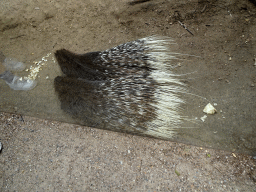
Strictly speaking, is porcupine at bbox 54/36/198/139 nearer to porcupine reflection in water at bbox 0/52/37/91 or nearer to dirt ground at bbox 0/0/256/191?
dirt ground at bbox 0/0/256/191

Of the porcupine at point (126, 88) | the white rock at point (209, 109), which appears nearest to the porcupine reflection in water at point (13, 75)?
the porcupine at point (126, 88)

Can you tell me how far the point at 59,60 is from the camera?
69.2 inches

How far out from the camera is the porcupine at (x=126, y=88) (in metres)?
1.45

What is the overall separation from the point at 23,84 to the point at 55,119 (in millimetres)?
526

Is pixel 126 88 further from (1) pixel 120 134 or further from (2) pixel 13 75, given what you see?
(2) pixel 13 75

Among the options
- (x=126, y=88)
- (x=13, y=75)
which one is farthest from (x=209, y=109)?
(x=13, y=75)

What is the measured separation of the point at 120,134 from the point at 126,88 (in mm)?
394

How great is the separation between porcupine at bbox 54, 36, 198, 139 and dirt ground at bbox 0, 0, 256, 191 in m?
0.12

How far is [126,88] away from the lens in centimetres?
150

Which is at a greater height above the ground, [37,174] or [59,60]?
[59,60]

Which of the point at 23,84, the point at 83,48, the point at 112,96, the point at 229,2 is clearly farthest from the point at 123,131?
the point at 229,2

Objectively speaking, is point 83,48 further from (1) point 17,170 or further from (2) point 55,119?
(1) point 17,170

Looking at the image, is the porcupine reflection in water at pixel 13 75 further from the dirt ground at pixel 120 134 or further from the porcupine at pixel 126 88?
the porcupine at pixel 126 88

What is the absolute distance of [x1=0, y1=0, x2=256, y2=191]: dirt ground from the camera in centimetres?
137
